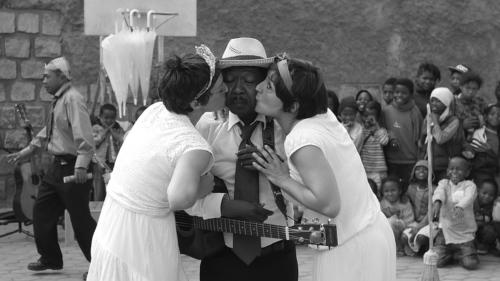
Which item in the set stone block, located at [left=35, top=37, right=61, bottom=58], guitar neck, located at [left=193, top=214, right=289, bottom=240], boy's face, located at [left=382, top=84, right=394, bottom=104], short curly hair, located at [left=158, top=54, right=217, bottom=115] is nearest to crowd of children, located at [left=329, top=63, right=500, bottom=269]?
boy's face, located at [left=382, top=84, right=394, bottom=104]

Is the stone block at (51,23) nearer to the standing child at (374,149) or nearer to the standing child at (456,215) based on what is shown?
the standing child at (374,149)

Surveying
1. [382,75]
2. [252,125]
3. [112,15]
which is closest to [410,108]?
[382,75]

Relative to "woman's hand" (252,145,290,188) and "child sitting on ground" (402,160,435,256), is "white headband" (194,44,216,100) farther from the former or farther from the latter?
"child sitting on ground" (402,160,435,256)

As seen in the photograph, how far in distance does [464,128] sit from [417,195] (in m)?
0.73

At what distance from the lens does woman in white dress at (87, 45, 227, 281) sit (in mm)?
4316

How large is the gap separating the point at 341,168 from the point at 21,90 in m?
7.88

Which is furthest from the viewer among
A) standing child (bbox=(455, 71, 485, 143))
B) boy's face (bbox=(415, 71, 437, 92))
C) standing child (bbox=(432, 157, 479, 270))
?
boy's face (bbox=(415, 71, 437, 92))

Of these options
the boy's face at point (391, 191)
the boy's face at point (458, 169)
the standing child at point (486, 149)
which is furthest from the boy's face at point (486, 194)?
the boy's face at point (391, 191)

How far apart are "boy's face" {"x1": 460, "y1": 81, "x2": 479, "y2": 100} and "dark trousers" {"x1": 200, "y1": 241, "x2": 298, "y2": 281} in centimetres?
502

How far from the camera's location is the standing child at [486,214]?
8.86m

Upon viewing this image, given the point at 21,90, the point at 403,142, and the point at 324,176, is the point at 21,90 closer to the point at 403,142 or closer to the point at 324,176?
the point at 403,142

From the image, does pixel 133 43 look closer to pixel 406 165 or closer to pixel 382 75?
pixel 406 165

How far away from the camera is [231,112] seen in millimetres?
4672

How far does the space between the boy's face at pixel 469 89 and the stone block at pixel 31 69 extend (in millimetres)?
4747
